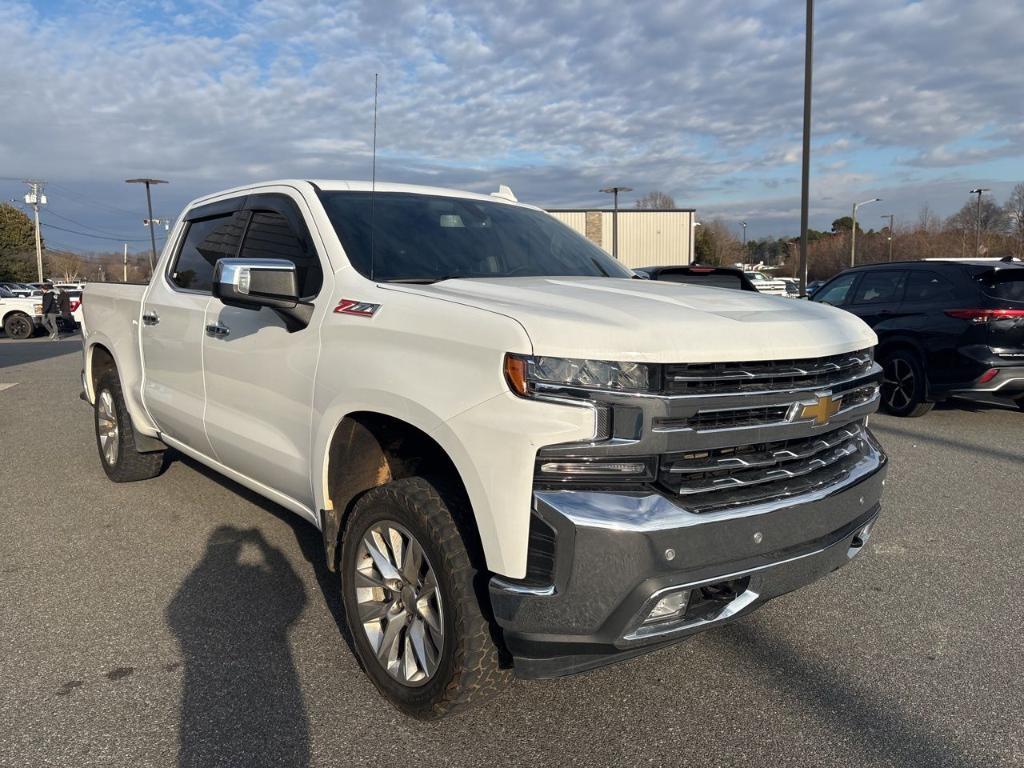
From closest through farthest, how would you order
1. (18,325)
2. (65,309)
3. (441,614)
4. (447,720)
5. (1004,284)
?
(441,614)
(447,720)
(1004,284)
(18,325)
(65,309)

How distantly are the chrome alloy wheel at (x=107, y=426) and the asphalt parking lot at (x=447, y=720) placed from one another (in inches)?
29.7

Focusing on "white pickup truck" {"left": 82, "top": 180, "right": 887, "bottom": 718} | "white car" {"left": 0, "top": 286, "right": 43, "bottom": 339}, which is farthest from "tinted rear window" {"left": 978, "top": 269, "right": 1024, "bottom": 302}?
"white car" {"left": 0, "top": 286, "right": 43, "bottom": 339}

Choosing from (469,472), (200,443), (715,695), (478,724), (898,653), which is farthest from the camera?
(200,443)

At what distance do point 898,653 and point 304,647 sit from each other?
243 centimetres

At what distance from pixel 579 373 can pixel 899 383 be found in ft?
24.0

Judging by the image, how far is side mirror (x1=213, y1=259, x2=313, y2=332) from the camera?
10.1ft

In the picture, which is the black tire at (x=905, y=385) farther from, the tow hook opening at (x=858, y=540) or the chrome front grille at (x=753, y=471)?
the chrome front grille at (x=753, y=471)

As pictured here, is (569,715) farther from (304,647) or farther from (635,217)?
(635,217)

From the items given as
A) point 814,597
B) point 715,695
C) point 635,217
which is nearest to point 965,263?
point 814,597

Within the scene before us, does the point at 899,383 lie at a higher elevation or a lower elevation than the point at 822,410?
lower

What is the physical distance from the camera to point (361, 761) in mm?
2566

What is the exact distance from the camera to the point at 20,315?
24.5 metres

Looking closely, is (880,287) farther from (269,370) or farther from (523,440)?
(523,440)

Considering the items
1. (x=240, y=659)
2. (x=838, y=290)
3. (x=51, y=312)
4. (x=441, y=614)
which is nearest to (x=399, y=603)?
(x=441, y=614)
